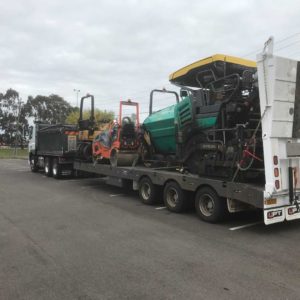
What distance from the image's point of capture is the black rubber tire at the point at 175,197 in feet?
27.6

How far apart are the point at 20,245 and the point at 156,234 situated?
7.71 feet

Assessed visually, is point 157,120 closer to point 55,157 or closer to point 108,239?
point 108,239

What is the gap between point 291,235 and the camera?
21.7ft

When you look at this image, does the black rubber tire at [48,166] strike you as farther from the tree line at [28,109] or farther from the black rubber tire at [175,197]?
the tree line at [28,109]

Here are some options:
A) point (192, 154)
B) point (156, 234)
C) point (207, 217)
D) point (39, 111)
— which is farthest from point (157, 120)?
point (39, 111)

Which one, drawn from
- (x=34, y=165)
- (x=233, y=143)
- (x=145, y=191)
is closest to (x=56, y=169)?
(x=34, y=165)

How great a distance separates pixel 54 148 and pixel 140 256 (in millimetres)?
12545

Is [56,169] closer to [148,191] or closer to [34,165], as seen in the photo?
[34,165]

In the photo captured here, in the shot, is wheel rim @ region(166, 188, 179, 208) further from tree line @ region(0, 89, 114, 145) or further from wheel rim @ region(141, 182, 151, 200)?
tree line @ region(0, 89, 114, 145)

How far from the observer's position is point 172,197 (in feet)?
29.0

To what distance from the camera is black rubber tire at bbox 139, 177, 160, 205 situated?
31.0 feet

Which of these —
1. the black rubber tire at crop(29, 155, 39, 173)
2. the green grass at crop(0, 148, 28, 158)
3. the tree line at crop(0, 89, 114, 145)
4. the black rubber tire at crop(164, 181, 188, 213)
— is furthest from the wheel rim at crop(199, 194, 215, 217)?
the tree line at crop(0, 89, 114, 145)

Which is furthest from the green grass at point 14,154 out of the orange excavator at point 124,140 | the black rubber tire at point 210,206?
the black rubber tire at point 210,206

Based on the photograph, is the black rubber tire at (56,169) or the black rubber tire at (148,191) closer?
the black rubber tire at (148,191)
